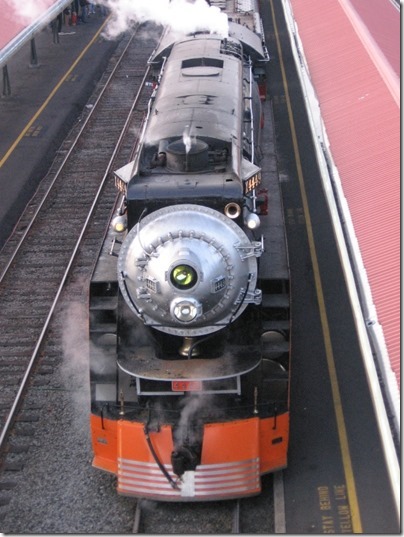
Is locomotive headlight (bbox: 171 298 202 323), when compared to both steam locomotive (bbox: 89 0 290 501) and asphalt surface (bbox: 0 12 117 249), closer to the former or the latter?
steam locomotive (bbox: 89 0 290 501)

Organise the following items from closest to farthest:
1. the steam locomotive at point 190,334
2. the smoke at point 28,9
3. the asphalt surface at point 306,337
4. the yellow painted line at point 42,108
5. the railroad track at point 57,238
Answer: the steam locomotive at point 190,334 < the asphalt surface at point 306,337 < the railroad track at point 57,238 < the yellow painted line at point 42,108 < the smoke at point 28,9

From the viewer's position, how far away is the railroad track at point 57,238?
1586 cm

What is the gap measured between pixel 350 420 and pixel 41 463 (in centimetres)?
495

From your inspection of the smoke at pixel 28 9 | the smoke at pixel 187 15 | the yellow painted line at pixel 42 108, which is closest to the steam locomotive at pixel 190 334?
the smoke at pixel 187 15

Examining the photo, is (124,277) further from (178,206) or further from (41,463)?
(41,463)

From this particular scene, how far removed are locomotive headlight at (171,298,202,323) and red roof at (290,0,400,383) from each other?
9.16ft

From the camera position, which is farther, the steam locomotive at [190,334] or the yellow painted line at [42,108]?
the yellow painted line at [42,108]

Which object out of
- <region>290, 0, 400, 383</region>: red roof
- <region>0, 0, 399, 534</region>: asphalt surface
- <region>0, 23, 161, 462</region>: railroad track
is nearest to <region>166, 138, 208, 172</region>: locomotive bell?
<region>290, 0, 400, 383</region>: red roof

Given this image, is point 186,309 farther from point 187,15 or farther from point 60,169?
point 60,169

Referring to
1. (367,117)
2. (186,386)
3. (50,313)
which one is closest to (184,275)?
(186,386)

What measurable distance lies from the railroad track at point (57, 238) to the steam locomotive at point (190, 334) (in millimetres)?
2456

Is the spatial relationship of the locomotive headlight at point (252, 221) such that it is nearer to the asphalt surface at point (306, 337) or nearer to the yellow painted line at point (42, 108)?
the asphalt surface at point (306, 337)

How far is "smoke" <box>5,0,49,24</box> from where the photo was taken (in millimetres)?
30203

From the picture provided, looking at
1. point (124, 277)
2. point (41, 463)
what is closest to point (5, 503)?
point (41, 463)
